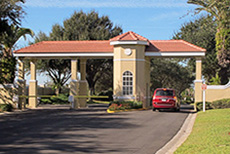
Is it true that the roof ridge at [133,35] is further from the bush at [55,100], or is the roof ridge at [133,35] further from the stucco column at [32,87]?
the bush at [55,100]

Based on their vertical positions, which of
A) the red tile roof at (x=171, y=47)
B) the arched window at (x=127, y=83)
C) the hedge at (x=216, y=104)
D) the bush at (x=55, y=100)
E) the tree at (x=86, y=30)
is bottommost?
the bush at (x=55, y=100)

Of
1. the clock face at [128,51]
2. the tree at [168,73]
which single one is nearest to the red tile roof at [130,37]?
the clock face at [128,51]

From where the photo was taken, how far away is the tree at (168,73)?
60.0m

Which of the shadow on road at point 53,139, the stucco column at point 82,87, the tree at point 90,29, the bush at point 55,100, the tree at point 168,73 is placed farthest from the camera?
the tree at point 168,73

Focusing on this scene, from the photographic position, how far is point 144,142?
1276cm

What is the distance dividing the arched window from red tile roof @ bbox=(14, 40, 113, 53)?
8.81 feet

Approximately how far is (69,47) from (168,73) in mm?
29942

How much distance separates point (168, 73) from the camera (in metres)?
60.4

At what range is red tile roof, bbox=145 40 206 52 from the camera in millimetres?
31628

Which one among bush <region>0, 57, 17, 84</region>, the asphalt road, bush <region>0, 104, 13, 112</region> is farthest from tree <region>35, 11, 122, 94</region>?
the asphalt road

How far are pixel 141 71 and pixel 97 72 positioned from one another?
26478mm

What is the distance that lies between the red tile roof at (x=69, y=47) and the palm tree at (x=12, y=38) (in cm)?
105

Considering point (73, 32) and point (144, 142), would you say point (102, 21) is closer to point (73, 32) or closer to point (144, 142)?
point (73, 32)

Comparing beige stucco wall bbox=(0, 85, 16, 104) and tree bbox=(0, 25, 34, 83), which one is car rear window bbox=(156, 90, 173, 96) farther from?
tree bbox=(0, 25, 34, 83)
